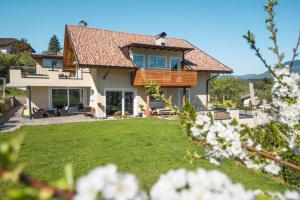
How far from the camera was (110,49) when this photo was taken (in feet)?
77.6

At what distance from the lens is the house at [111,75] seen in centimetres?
2173

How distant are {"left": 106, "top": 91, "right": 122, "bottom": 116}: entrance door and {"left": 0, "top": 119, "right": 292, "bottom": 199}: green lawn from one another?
627 centimetres

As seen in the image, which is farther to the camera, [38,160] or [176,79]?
[176,79]

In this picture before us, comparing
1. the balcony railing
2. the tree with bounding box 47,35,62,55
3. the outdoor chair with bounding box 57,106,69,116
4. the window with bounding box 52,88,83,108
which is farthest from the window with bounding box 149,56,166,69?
the tree with bounding box 47,35,62,55

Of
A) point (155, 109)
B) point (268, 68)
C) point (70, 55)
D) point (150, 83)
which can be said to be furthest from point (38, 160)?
point (70, 55)

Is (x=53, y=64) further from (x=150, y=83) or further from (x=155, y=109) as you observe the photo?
(x=150, y=83)

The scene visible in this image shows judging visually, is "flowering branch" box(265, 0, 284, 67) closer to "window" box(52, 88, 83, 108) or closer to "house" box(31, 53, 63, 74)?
"window" box(52, 88, 83, 108)

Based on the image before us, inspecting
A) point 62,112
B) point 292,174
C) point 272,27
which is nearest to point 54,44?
point 62,112

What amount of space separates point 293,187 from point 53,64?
28862 millimetres

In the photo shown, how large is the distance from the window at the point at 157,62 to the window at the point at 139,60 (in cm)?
81

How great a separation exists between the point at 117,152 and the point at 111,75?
42.1ft

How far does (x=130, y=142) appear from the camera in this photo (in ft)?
40.5

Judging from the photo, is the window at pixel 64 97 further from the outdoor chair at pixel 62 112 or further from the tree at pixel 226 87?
→ the tree at pixel 226 87

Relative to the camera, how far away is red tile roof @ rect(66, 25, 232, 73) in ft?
71.0
